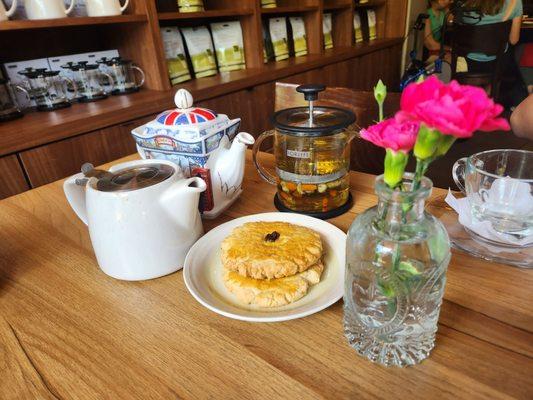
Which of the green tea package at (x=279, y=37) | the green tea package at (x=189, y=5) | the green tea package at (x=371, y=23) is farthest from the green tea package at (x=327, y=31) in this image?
the green tea package at (x=189, y=5)

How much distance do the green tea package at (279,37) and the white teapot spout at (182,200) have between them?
83.0 inches

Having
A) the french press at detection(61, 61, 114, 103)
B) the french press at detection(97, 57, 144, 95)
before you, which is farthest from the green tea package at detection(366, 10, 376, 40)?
the french press at detection(61, 61, 114, 103)

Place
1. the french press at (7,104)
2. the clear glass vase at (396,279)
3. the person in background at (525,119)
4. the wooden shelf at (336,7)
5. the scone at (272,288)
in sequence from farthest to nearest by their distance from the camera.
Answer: the wooden shelf at (336,7) < the french press at (7,104) < the person in background at (525,119) < the scone at (272,288) < the clear glass vase at (396,279)

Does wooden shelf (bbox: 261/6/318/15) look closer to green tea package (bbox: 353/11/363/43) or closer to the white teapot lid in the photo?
green tea package (bbox: 353/11/363/43)

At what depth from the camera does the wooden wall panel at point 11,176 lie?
1.24 m

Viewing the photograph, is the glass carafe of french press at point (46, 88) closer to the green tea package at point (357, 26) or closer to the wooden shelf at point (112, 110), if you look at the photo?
the wooden shelf at point (112, 110)

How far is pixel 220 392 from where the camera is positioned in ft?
1.24

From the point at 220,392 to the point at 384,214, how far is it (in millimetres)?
243

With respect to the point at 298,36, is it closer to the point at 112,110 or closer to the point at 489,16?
the point at 489,16

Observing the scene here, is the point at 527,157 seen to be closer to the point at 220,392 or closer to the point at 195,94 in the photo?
the point at 220,392

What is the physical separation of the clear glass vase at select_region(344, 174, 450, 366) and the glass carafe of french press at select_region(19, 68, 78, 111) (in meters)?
1.54

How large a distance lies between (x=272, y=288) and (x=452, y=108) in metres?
0.32

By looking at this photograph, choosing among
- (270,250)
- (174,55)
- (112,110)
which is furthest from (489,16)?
(270,250)

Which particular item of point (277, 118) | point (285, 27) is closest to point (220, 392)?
point (277, 118)
